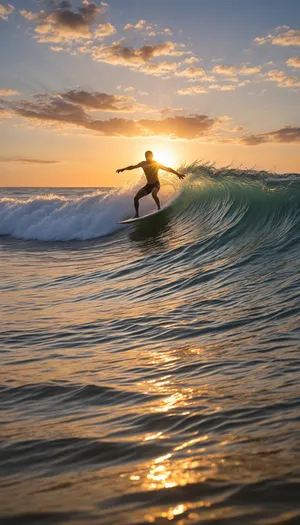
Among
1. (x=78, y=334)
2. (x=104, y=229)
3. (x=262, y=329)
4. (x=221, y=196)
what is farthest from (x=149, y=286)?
(x=104, y=229)

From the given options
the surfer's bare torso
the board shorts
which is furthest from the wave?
the surfer's bare torso

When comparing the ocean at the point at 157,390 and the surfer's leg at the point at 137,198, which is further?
the surfer's leg at the point at 137,198

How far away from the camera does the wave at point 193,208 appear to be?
1186cm

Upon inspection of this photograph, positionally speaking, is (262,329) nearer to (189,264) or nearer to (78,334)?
(78,334)

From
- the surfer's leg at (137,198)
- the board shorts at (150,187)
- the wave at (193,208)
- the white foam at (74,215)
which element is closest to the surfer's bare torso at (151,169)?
the board shorts at (150,187)

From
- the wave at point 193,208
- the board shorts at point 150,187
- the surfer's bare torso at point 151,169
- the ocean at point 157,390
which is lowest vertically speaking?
the ocean at point 157,390

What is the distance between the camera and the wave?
467 inches

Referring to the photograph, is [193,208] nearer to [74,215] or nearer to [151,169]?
[151,169]

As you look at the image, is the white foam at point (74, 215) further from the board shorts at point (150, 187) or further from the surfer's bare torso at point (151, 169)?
the surfer's bare torso at point (151, 169)

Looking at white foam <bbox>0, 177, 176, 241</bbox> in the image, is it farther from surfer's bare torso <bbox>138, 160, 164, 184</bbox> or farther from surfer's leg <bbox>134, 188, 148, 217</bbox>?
surfer's bare torso <bbox>138, 160, 164, 184</bbox>

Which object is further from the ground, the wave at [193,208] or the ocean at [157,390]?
the wave at [193,208]

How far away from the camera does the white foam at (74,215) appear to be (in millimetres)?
17047

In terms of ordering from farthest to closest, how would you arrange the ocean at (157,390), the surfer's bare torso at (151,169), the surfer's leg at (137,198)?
the surfer's leg at (137,198) → the surfer's bare torso at (151,169) → the ocean at (157,390)

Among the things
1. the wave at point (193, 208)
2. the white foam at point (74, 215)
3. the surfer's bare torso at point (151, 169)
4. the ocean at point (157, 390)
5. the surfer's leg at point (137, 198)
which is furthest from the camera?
the white foam at point (74, 215)
